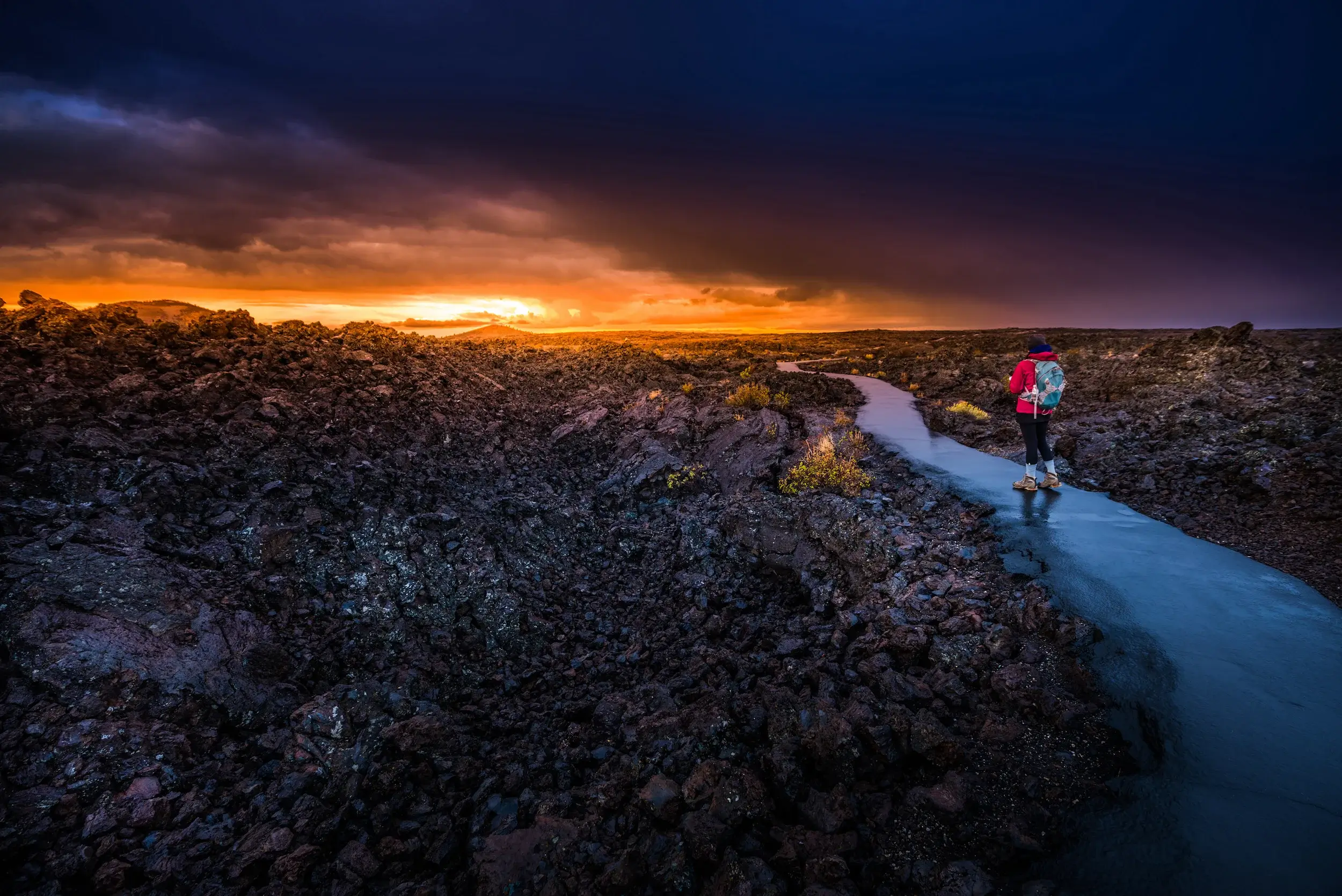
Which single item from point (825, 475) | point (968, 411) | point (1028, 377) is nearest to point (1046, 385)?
point (1028, 377)

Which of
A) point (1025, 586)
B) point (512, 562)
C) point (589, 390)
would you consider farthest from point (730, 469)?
point (589, 390)

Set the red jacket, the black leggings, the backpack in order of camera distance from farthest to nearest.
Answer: the black leggings → the red jacket → the backpack

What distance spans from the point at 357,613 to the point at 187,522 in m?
2.31

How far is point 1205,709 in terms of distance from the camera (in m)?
3.82

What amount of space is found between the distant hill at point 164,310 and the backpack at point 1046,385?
18.1 metres

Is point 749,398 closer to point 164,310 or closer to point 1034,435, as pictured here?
point 1034,435

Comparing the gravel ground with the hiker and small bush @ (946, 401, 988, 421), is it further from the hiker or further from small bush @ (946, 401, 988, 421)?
small bush @ (946, 401, 988, 421)

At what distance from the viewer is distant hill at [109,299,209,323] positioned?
12539 millimetres

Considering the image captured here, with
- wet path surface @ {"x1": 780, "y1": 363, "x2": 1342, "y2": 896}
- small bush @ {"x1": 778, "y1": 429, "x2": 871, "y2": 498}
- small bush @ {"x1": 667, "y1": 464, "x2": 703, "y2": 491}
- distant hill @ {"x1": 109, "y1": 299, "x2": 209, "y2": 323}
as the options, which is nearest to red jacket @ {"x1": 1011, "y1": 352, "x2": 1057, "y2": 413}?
wet path surface @ {"x1": 780, "y1": 363, "x2": 1342, "y2": 896}

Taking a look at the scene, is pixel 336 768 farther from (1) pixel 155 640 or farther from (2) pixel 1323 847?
(2) pixel 1323 847

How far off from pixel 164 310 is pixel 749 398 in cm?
1690

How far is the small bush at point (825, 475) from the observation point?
29.1 ft

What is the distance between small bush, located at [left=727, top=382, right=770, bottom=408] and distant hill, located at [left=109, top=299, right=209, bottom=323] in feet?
47.3

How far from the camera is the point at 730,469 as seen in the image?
10859 millimetres
